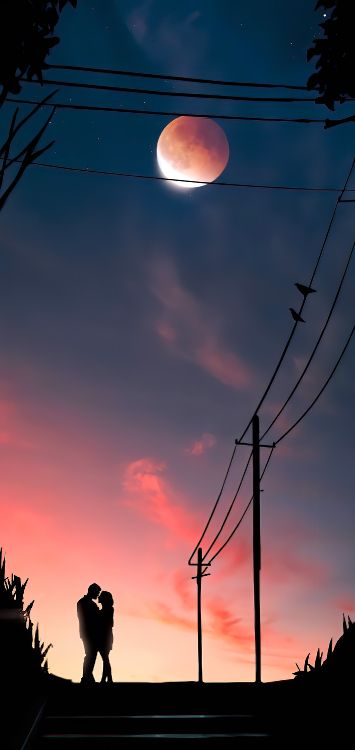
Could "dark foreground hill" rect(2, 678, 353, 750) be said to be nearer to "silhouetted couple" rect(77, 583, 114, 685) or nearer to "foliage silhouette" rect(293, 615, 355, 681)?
"foliage silhouette" rect(293, 615, 355, 681)

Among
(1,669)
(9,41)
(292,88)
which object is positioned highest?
(292,88)

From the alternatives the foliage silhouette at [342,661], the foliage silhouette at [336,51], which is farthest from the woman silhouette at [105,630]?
the foliage silhouette at [336,51]

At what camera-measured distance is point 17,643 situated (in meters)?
7.94

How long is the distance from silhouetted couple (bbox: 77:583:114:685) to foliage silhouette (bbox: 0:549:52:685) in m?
3.60

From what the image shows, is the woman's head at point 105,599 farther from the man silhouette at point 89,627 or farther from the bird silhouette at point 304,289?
the bird silhouette at point 304,289

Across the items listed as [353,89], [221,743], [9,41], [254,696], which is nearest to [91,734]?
[221,743]

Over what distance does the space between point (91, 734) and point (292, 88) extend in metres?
9.54

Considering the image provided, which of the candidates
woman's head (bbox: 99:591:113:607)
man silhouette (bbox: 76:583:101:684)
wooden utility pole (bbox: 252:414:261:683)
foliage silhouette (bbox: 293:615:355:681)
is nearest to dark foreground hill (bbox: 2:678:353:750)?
foliage silhouette (bbox: 293:615:355:681)

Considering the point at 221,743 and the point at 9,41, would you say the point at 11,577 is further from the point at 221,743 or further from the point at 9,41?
the point at 9,41

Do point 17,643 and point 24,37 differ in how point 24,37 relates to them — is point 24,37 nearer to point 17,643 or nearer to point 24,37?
point 24,37

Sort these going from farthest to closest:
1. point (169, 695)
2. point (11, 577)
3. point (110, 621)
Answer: point (110, 621) → point (11, 577) → point (169, 695)

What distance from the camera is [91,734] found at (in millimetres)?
7723

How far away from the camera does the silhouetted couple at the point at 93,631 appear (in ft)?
47.7

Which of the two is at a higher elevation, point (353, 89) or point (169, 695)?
point (353, 89)
